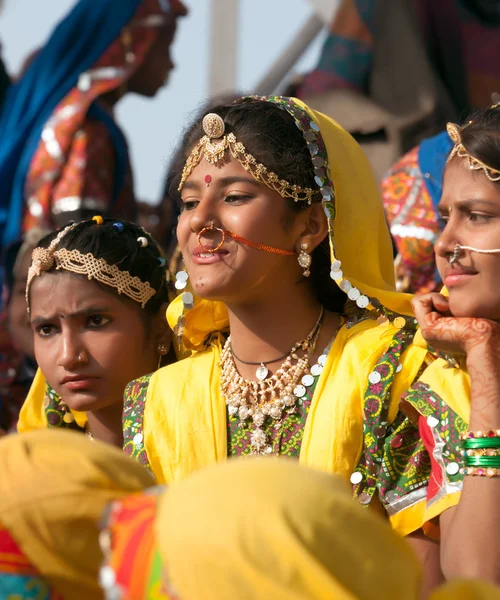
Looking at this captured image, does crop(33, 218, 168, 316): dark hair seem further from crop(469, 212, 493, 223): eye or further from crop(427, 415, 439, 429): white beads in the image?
crop(469, 212, 493, 223): eye

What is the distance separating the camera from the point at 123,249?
3.94 m

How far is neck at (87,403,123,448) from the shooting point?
3893 mm

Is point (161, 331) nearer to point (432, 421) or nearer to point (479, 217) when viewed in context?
point (432, 421)

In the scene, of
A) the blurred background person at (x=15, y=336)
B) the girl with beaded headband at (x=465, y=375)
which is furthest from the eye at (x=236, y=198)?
the blurred background person at (x=15, y=336)

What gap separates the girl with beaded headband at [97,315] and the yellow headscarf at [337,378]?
26 cm

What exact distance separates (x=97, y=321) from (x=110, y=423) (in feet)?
1.15

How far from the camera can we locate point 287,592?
57.2 inches

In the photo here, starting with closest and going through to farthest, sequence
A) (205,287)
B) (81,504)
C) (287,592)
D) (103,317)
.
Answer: (287,592)
(81,504)
(205,287)
(103,317)

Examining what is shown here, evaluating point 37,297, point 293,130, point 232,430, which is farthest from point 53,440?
point 37,297

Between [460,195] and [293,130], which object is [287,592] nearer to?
[460,195]

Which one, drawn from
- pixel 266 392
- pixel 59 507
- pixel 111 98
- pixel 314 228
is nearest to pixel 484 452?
pixel 266 392

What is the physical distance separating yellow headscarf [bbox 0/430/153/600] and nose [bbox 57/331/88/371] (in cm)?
196

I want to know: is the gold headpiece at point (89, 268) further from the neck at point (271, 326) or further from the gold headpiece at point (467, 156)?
the gold headpiece at point (467, 156)

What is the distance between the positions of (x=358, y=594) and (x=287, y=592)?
11 cm
